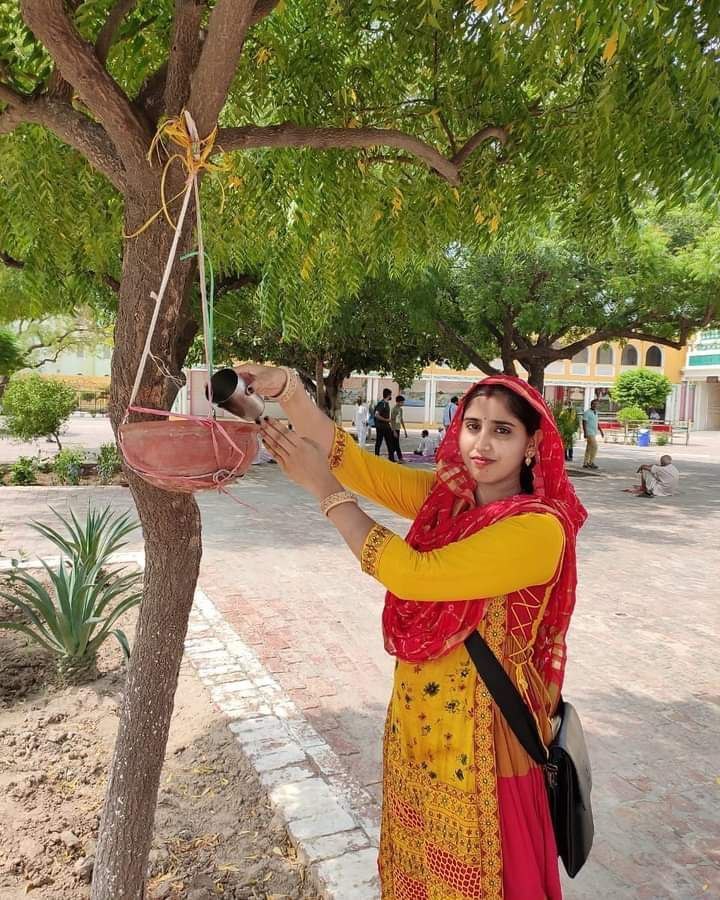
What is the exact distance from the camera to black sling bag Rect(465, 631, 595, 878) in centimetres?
177

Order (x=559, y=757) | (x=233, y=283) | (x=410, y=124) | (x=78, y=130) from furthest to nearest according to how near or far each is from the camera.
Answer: (x=233, y=283)
(x=410, y=124)
(x=78, y=130)
(x=559, y=757)

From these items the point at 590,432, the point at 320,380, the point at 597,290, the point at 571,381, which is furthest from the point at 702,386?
the point at 320,380

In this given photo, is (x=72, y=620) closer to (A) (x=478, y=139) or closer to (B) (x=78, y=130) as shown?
(B) (x=78, y=130)

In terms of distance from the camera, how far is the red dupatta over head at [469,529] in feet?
5.74

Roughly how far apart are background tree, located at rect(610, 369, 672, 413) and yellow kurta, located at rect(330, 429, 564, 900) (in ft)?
122

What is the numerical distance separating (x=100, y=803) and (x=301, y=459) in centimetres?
227

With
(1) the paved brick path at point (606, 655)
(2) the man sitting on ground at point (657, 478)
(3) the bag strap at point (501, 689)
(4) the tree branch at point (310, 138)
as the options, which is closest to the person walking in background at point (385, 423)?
(2) the man sitting on ground at point (657, 478)

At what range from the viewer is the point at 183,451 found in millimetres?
1593

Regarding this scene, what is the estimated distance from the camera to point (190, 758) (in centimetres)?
357

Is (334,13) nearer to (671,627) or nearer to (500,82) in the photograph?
(500,82)

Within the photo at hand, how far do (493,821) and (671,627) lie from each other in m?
4.99

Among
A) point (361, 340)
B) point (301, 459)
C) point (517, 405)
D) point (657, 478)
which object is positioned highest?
point (361, 340)

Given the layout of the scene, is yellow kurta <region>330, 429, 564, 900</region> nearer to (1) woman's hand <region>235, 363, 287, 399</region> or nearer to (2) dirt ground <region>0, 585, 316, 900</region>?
(1) woman's hand <region>235, 363, 287, 399</region>

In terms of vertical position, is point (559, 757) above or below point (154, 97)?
below
